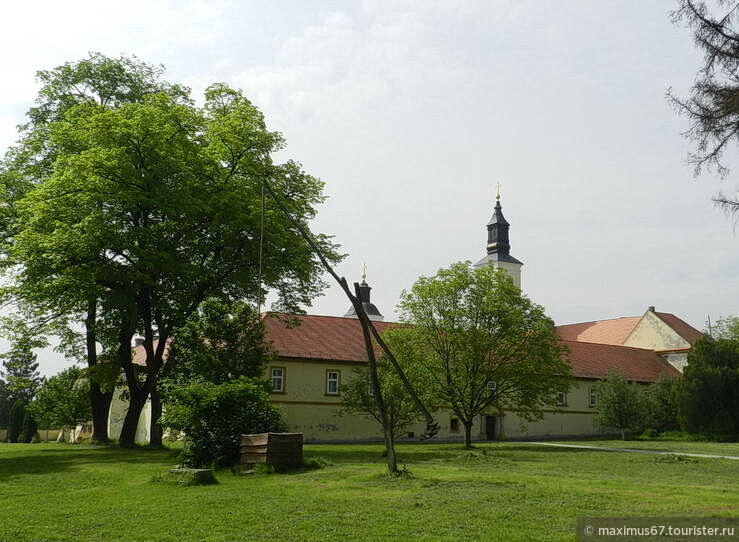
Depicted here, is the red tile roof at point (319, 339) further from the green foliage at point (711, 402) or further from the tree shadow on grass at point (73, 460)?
the green foliage at point (711, 402)

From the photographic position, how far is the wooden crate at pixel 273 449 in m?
18.1

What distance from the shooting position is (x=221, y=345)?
79.3ft

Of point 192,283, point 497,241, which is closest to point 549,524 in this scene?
point 192,283

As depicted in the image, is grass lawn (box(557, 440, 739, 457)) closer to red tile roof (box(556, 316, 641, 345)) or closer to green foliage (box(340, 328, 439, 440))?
green foliage (box(340, 328, 439, 440))

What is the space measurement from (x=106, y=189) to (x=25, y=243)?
11.1 feet

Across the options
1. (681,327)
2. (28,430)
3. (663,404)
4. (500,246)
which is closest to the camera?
(663,404)

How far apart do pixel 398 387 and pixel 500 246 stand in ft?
189

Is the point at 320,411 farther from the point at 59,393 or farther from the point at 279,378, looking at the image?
the point at 59,393

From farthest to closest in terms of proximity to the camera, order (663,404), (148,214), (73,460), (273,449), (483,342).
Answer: (663,404)
(483,342)
(148,214)
(73,460)
(273,449)

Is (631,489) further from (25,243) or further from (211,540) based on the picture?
(25,243)

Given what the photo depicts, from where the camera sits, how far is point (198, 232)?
29.3 meters

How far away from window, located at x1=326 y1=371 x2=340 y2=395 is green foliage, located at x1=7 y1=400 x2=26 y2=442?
2740 centimetres

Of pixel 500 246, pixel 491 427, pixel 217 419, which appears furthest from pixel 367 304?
pixel 217 419

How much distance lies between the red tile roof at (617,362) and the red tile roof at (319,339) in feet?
53.9
